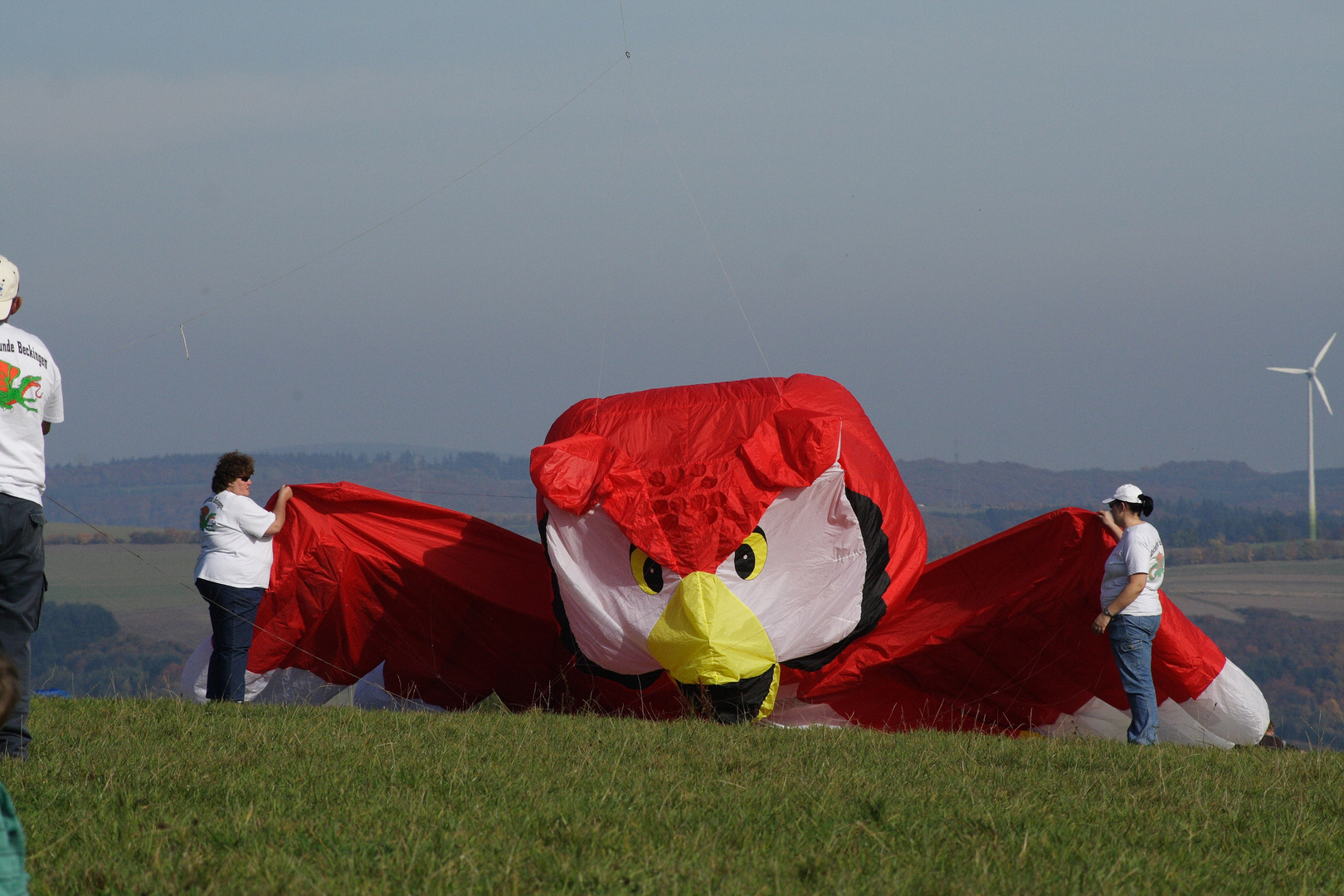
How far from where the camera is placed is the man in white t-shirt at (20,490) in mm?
4996

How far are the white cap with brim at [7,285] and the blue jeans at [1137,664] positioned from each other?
6483 mm

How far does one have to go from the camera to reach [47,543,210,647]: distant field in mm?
70625

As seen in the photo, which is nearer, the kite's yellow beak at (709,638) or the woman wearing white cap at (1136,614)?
the kite's yellow beak at (709,638)

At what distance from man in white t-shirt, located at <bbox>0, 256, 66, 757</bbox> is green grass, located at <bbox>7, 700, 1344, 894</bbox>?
0.50 meters

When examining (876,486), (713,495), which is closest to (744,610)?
(713,495)

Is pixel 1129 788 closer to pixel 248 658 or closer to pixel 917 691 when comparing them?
pixel 917 691

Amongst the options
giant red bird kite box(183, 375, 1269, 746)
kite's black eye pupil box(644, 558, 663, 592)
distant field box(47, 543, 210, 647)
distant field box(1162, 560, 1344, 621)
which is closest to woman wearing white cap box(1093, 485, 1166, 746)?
giant red bird kite box(183, 375, 1269, 746)

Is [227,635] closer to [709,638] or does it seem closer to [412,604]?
[412,604]

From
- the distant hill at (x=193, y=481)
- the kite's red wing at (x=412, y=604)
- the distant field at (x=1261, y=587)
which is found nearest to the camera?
the kite's red wing at (x=412, y=604)

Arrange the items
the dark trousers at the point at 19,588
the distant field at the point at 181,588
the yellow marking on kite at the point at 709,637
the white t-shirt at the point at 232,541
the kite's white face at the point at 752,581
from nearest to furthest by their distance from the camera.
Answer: the dark trousers at the point at 19,588 < the yellow marking on kite at the point at 709,637 < the kite's white face at the point at 752,581 < the white t-shirt at the point at 232,541 < the distant field at the point at 181,588

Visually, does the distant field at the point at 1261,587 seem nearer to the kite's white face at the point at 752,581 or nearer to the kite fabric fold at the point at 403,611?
the kite fabric fold at the point at 403,611

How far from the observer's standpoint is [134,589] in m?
79.0

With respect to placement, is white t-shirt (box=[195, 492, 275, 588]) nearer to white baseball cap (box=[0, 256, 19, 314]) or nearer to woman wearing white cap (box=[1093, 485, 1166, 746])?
white baseball cap (box=[0, 256, 19, 314])

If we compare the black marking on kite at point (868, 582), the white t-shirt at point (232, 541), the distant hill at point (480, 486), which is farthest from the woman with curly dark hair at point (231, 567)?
the distant hill at point (480, 486)
